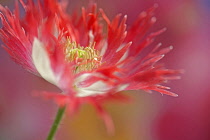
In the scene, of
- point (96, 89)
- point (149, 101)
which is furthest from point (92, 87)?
point (149, 101)

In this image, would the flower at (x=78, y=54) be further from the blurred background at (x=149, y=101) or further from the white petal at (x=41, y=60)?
the blurred background at (x=149, y=101)

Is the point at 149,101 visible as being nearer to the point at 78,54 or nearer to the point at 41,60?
the point at 78,54

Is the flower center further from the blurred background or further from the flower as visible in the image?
the blurred background

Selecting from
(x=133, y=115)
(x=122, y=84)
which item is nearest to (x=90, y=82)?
(x=122, y=84)

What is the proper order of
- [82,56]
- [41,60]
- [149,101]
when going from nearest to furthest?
[41,60] < [82,56] < [149,101]

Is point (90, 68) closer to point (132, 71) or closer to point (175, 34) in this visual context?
point (132, 71)

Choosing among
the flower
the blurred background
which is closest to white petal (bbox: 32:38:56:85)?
the flower
